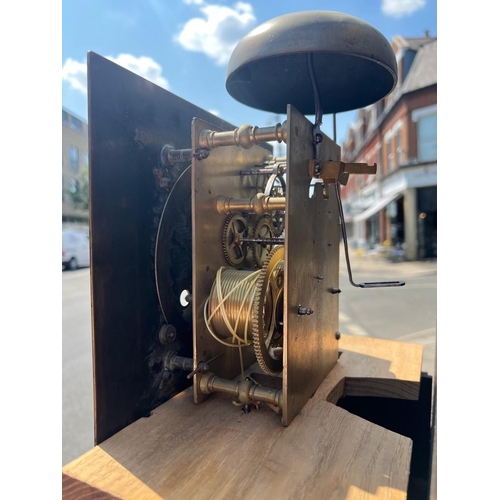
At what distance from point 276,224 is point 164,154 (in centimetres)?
57

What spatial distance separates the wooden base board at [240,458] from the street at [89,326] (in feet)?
3.47

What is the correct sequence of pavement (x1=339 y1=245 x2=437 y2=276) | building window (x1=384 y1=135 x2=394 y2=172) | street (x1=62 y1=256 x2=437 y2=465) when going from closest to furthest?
street (x1=62 y1=256 x2=437 y2=465) → pavement (x1=339 y1=245 x2=437 y2=276) → building window (x1=384 y1=135 x2=394 y2=172)

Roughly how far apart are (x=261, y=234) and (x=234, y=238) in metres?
0.19

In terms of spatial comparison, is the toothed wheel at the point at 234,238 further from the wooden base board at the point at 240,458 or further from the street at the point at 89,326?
the street at the point at 89,326

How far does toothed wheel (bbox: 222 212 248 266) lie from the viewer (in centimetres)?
121

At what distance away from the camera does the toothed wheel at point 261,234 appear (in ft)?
4.53

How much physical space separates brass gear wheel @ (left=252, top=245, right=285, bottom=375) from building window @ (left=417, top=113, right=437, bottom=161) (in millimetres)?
10892

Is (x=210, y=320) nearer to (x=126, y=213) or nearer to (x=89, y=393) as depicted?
(x=126, y=213)

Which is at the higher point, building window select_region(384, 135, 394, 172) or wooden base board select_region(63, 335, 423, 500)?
building window select_region(384, 135, 394, 172)

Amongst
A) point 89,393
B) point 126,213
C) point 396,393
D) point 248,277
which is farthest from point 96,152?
point 89,393

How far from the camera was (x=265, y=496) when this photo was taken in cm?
76

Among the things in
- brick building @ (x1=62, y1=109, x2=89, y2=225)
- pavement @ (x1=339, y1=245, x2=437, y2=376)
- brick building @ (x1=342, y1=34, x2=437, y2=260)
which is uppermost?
brick building @ (x1=342, y1=34, x2=437, y2=260)

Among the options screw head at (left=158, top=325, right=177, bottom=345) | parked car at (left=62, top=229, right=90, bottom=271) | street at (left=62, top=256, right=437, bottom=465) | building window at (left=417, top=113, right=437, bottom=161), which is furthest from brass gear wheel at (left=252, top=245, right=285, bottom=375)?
building window at (left=417, top=113, right=437, bottom=161)

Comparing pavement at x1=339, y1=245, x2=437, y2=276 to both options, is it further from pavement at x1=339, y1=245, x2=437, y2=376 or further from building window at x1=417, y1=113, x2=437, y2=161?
building window at x1=417, y1=113, x2=437, y2=161
